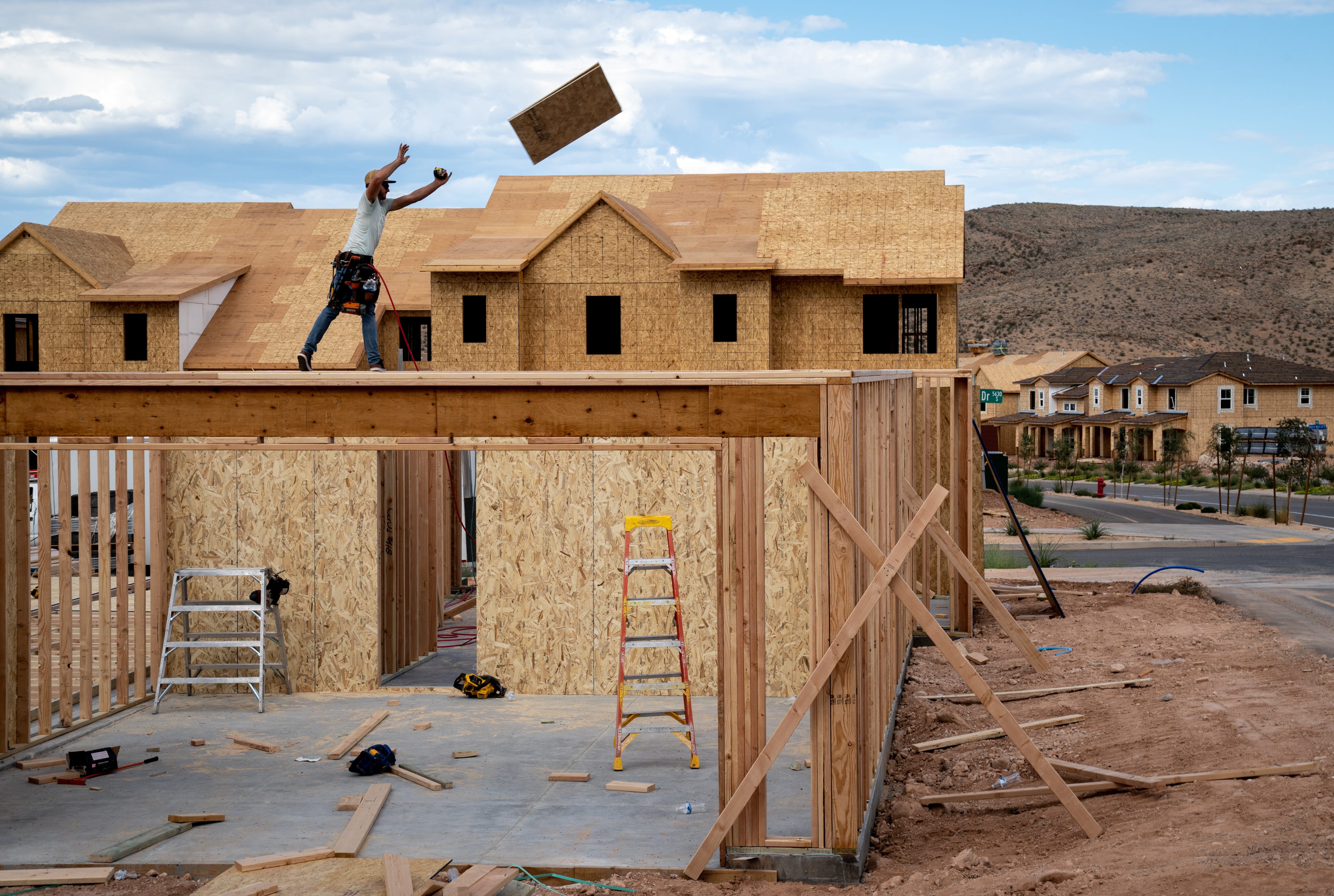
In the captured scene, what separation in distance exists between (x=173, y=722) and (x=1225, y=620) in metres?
12.9

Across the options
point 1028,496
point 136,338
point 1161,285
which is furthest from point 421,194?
point 1161,285

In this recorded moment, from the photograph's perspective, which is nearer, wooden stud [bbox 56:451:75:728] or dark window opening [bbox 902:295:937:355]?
wooden stud [bbox 56:451:75:728]

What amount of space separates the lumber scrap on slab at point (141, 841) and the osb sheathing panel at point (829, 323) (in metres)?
15.4

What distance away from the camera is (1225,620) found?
1479cm

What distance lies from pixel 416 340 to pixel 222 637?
47.8ft

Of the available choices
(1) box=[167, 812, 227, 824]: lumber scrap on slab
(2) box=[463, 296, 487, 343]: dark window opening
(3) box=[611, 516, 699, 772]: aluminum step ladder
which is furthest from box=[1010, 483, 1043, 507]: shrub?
(1) box=[167, 812, 227, 824]: lumber scrap on slab

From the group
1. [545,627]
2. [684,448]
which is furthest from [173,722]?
[684,448]

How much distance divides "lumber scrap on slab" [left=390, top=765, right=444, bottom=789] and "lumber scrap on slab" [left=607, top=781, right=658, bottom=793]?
52.3 inches

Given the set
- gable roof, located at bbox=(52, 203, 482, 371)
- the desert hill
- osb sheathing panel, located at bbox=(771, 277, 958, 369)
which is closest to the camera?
osb sheathing panel, located at bbox=(771, 277, 958, 369)

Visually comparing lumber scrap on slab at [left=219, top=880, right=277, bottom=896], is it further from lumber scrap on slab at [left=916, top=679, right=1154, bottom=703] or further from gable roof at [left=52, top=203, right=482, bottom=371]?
gable roof at [left=52, top=203, right=482, bottom=371]

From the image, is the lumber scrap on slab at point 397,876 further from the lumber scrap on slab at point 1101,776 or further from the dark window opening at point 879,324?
the dark window opening at point 879,324

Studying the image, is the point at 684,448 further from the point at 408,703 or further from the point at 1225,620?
the point at 1225,620

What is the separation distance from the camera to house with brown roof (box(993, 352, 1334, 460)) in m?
63.1

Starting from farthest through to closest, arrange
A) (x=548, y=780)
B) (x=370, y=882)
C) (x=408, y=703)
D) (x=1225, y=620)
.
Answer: (x=1225, y=620) < (x=408, y=703) < (x=548, y=780) < (x=370, y=882)
